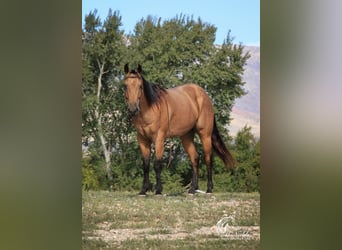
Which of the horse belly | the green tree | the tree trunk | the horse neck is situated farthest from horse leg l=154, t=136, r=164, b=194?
the green tree

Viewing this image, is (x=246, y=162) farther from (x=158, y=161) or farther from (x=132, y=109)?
(x=132, y=109)

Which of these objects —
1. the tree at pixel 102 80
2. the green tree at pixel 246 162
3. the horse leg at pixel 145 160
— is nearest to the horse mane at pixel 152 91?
the tree at pixel 102 80

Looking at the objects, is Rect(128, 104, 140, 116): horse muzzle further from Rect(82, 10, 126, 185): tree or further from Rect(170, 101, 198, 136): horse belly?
Rect(170, 101, 198, 136): horse belly

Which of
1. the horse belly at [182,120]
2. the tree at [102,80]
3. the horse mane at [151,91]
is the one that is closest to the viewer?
the tree at [102,80]

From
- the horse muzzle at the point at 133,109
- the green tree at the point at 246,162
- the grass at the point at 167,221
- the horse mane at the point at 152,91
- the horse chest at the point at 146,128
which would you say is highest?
the horse mane at the point at 152,91

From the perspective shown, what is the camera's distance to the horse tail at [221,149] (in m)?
5.95

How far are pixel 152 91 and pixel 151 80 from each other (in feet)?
0.33

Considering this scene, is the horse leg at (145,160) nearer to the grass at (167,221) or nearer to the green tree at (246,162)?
the grass at (167,221)

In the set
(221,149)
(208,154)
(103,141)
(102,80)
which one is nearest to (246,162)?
(221,149)

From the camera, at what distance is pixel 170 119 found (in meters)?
5.99
